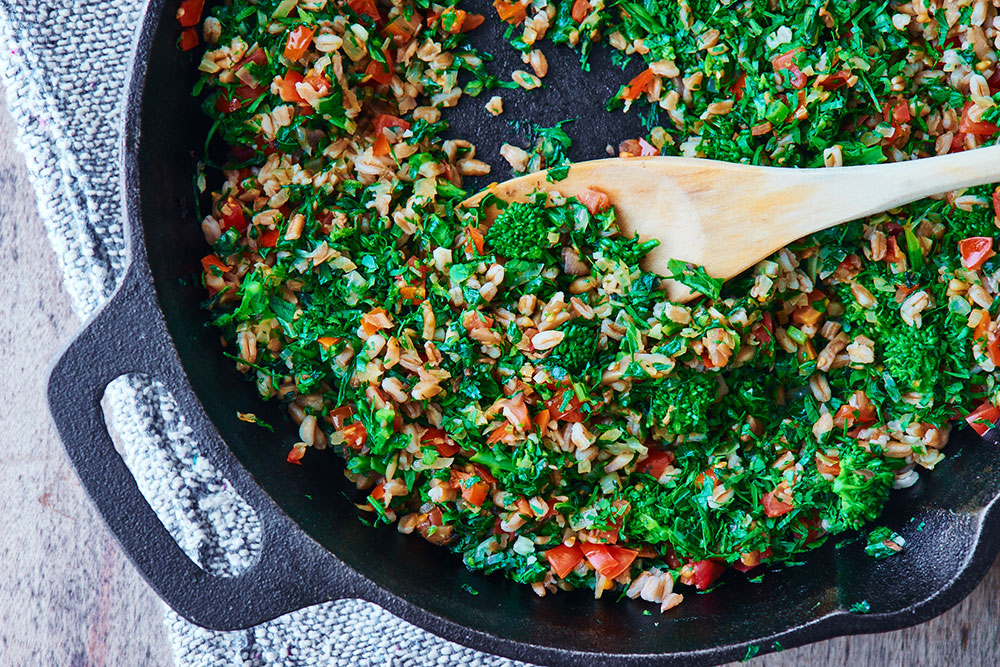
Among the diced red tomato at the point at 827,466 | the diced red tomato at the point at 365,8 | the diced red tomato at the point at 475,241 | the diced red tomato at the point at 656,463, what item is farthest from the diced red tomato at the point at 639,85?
the diced red tomato at the point at 827,466

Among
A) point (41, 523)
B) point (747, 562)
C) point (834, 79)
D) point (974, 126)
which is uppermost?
point (834, 79)

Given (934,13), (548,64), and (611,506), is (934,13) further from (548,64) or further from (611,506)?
(611,506)

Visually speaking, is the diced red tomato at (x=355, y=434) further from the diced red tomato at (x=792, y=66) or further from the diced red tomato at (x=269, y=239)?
the diced red tomato at (x=792, y=66)

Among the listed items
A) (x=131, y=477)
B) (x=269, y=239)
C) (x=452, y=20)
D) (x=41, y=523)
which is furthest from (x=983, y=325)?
(x=41, y=523)

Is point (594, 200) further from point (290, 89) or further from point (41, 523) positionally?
point (41, 523)

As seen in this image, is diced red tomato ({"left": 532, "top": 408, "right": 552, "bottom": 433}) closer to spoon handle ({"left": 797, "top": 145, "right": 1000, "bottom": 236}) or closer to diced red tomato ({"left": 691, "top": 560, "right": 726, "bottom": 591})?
diced red tomato ({"left": 691, "top": 560, "right": 726, "bottom": 591})

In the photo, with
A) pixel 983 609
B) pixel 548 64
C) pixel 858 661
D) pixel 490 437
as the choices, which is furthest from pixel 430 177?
pixel 983 609
